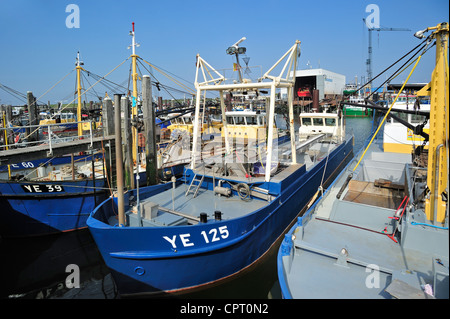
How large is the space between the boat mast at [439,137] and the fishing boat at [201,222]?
3.76m

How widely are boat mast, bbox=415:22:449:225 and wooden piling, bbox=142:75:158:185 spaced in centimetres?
893

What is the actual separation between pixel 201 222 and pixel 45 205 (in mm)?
7030

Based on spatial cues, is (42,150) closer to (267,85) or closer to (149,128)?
(149,128)

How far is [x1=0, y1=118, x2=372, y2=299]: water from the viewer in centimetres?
794

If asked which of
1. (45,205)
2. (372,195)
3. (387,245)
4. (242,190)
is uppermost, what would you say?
(242,190)

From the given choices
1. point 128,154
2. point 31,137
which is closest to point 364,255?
point 128,154

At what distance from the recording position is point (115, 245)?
6543mm

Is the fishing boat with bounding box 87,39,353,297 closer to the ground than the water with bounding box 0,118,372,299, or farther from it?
farther from it

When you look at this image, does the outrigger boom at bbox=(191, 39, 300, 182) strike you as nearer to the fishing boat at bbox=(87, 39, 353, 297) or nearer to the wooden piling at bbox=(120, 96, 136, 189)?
the fishing boat at bbox=(87, 39, 353, 297)

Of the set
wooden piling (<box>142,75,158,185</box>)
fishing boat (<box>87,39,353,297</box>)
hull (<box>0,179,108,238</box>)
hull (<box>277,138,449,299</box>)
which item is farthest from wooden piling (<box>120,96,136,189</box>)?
hull (<box>277,138,449,299</box>)

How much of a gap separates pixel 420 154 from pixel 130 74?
38.6ft

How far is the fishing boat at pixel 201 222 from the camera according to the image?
6.59m

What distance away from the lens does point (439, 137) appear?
17.8ft
